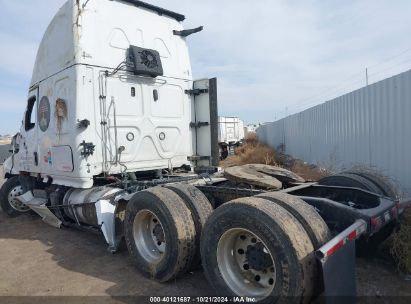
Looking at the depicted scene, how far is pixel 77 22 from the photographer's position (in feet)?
18.4

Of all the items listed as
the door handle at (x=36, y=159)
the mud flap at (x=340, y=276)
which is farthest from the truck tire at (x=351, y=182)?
the door handle at (x=36, y=159)

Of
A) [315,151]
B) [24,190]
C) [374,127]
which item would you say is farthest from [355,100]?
[24,190]

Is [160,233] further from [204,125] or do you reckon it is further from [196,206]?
[204,125]

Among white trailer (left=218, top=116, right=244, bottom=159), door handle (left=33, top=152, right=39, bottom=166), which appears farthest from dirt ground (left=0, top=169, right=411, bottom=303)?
white trailer (left=218, top=116, right=244, bottom=159)

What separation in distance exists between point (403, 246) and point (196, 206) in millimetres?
2242

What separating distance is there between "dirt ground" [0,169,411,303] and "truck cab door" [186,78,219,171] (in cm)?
233

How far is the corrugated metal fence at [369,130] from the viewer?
6.02 m

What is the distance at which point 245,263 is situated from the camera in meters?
3.43

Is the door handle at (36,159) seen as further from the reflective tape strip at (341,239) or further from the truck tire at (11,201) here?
the reflective tape strip at (341,239)

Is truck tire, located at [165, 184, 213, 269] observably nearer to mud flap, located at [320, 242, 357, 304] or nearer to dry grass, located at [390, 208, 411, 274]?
mud flap, located at [320, 242, 357, 304]

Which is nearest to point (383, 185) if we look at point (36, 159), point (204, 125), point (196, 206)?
point (196, 206)

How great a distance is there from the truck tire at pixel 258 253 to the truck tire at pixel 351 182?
5.87 feet

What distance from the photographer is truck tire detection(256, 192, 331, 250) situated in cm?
298

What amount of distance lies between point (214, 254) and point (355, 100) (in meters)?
5.92
